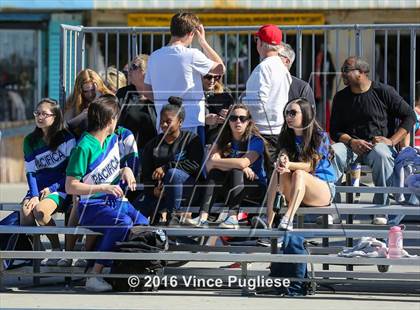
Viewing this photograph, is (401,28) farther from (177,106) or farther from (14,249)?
(14,249)

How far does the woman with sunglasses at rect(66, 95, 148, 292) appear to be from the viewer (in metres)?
9.51

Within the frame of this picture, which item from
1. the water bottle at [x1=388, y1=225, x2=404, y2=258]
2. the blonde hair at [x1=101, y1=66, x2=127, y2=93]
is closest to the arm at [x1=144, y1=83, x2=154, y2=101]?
the blonde hair at [x1=101, y1=66, x2=127, y2=93]

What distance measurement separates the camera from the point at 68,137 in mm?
10188

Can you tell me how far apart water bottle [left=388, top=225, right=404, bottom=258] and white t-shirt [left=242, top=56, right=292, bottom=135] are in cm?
161

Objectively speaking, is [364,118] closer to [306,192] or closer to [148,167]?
[306,192]

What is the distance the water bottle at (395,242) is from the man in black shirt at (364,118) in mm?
1620

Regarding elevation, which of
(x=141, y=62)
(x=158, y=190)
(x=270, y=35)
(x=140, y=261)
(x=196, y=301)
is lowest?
(x=196, y=301)

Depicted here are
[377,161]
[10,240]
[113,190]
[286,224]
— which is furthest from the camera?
[377,161]

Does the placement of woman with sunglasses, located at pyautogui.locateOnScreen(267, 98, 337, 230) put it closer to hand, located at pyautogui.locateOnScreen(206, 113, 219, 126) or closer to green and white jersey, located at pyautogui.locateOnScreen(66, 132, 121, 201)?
hand, located at pyautogui.locateOnScreen(206, 113, 219, 126)

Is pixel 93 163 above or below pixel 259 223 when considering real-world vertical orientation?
above

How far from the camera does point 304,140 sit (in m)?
9.70

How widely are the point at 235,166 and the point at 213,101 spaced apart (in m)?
1.11

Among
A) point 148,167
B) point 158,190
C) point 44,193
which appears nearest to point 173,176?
point 158,190

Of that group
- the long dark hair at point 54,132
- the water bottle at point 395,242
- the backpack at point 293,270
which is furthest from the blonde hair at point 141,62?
the water bottle at point 395,242
